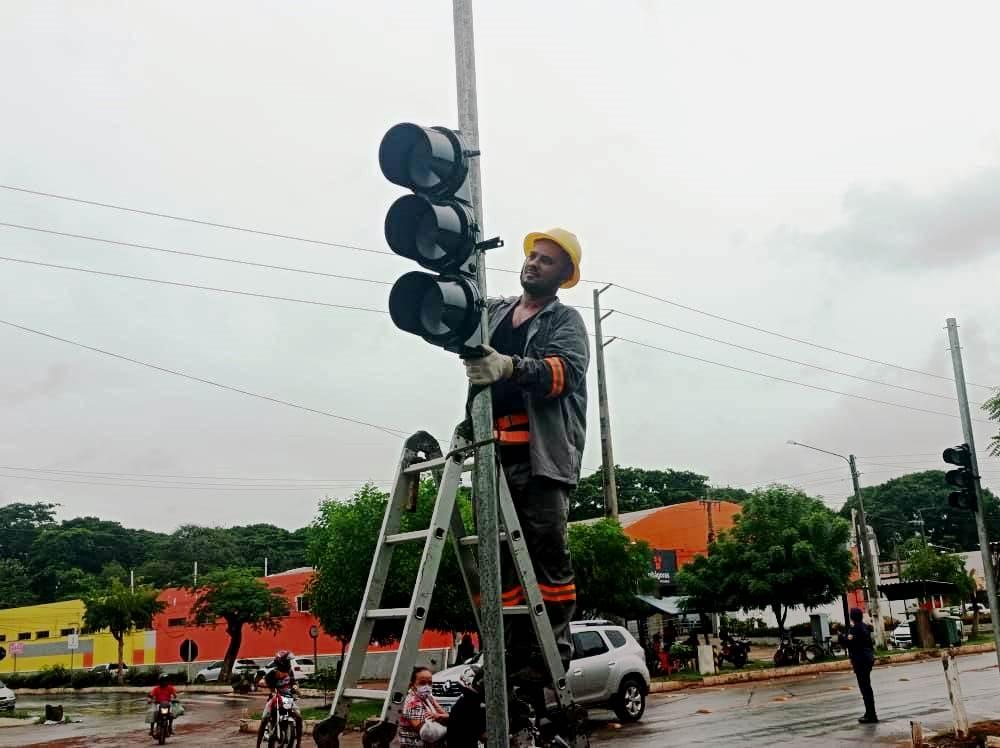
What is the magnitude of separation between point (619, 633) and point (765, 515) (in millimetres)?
15717

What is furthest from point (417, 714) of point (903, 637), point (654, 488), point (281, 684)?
point (654, 488)

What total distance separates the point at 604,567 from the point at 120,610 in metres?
32.5

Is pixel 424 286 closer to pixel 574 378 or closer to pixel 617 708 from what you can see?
pixel 574 378

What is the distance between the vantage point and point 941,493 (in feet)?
276

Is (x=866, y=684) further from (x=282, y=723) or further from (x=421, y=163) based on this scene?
(x=421, y=163)

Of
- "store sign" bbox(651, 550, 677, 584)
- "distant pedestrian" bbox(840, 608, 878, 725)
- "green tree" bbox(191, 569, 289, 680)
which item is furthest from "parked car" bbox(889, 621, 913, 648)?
"green tree" bbox(191, 569, 289, 680)

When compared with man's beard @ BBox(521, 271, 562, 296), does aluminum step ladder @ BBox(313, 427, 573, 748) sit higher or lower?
lower

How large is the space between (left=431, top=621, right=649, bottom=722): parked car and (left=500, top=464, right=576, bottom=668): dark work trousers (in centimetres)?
1109

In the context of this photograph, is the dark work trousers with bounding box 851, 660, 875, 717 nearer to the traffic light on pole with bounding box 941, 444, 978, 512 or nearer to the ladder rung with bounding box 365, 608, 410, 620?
the traffic light on pole with bounding box 941, 444, 978, 512

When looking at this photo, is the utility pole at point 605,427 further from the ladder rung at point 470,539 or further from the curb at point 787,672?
the ladder rung at point 470,539

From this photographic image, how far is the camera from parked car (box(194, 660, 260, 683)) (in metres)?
46.4

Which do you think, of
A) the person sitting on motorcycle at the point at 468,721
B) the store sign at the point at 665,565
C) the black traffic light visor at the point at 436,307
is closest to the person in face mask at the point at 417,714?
the person sitting on motorcycle at the point at 468,721

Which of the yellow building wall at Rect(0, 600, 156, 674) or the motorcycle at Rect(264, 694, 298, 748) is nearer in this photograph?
the motorcycle at Rect(264, 694, 298, 748)

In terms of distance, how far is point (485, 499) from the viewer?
400 centimetres
